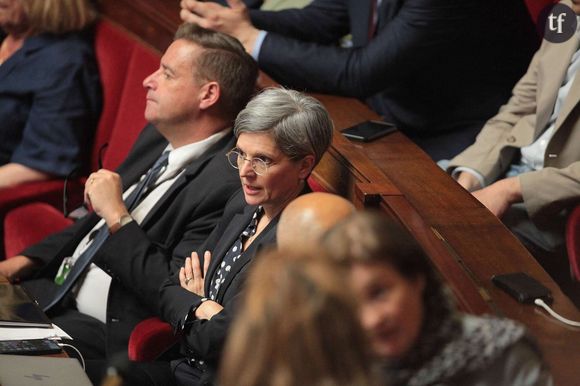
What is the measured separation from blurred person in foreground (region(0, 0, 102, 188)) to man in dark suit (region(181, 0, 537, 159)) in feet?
1.46

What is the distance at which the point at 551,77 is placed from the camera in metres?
2.48

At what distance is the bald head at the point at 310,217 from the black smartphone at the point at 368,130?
1104mm

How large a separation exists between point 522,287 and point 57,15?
6.72 feet

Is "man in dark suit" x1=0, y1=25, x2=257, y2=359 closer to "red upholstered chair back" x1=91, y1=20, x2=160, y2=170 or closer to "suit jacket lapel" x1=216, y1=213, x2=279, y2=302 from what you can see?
"suit jacket lapel" x1=216, y1=213, x2=279, y2=302

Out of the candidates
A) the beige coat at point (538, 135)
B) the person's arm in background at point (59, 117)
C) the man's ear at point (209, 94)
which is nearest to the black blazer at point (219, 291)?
the man's ear at point (209, 94)

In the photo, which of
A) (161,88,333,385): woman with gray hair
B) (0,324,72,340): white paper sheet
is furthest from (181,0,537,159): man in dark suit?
(0,324,72,340): white paper sheet

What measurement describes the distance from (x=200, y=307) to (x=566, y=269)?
820 millimetres

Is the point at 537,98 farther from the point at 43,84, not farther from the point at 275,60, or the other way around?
the point at 43,84

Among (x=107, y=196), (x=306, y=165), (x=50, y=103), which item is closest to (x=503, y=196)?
(x=306, y=165)

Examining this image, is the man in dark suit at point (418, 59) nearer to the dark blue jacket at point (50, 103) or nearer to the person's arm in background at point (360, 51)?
the person's arm in background at point (360, 51)

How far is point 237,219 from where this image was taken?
7.02 ft

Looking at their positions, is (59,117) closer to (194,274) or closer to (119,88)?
(119,88)

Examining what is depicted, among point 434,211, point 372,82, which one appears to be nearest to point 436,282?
point 434,211

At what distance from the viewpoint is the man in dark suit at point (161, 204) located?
7.73ft
